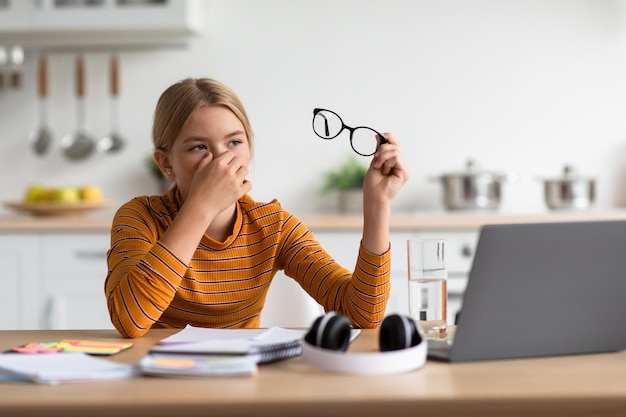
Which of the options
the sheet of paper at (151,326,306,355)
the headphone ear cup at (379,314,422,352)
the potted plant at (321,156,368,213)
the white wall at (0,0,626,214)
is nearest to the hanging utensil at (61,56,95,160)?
the white wall at (0,0,626,214)

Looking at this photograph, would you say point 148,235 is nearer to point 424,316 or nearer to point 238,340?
point 238,340

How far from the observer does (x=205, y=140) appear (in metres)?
1.57

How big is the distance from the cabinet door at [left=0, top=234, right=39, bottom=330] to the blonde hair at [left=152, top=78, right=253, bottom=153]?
1.56 m

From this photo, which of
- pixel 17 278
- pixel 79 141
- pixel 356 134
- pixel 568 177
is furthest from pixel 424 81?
pixel 356 134

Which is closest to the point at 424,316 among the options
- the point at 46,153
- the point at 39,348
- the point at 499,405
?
the point at 499,405

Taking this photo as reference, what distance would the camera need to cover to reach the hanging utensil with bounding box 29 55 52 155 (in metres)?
3.49

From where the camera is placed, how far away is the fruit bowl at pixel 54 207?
3.20 metres

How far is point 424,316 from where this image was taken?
123cm

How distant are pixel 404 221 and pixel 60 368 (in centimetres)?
206

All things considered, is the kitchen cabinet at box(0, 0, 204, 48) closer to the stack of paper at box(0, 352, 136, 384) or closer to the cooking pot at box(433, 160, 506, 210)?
the cooking pot at box(433, 160, 506, 210)

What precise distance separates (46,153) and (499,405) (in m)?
3.01

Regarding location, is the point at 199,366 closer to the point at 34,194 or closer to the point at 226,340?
the point at 226,340

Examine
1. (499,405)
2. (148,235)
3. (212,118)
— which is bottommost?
(499,405)

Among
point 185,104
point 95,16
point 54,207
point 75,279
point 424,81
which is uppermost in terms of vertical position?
point 95,16
